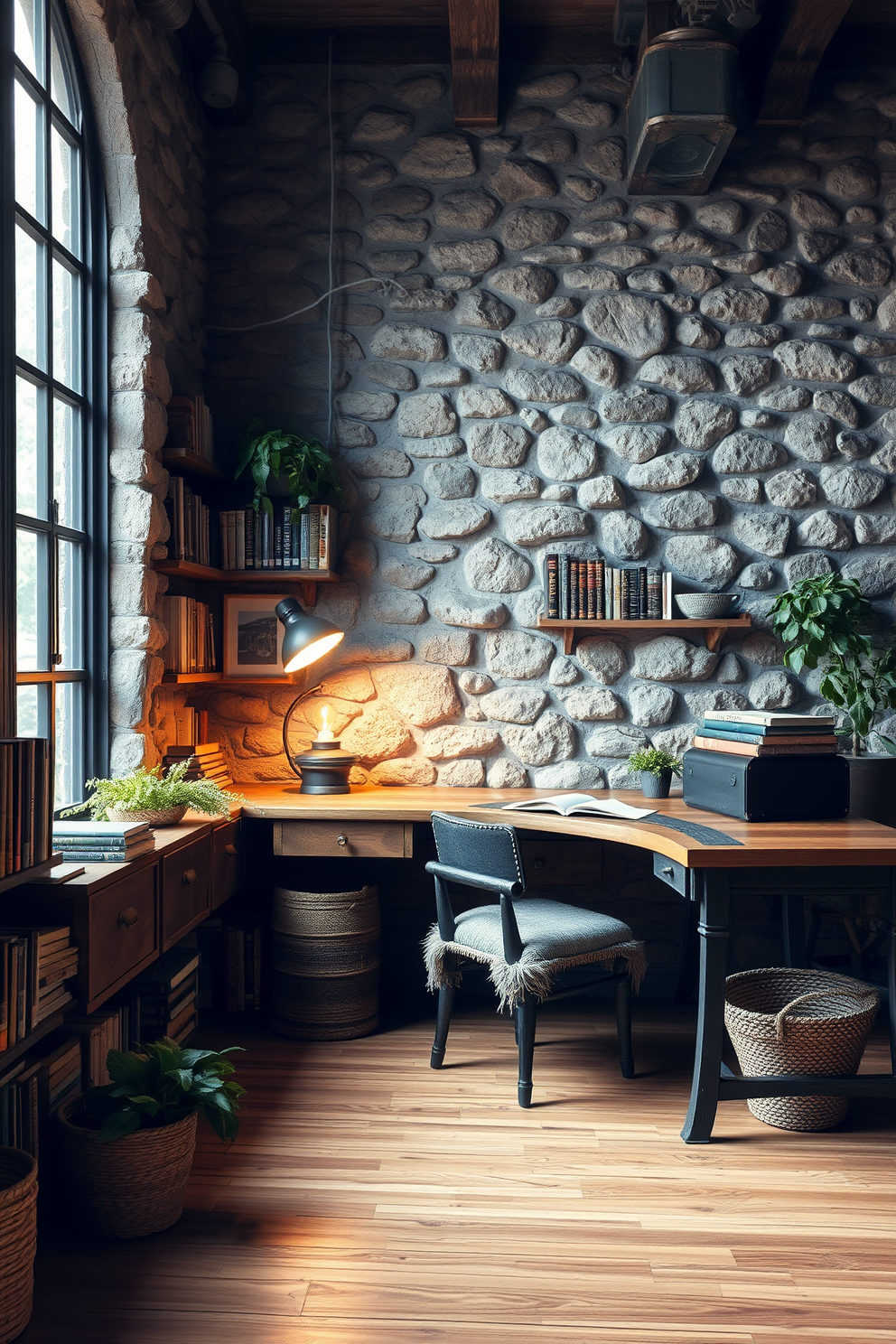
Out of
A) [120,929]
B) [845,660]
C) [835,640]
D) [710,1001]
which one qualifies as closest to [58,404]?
[120,929]

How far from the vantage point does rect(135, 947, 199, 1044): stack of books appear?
9.52ft

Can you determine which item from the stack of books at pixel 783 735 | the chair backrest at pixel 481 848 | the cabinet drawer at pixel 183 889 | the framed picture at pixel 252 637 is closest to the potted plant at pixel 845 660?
the stack of books at pixel 783 735

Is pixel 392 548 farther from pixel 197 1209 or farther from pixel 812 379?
pixel 197 1209

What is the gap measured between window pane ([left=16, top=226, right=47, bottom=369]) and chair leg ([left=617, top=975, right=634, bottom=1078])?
2.47 meters

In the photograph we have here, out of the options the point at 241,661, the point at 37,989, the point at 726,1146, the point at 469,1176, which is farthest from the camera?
the point at 241,661

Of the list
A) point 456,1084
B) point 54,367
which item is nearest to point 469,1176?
point 456,1084

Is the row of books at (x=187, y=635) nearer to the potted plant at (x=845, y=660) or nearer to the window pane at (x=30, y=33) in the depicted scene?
the window pane at (x=30, y=33)

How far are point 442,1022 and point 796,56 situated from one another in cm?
357

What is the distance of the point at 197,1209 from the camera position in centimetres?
232

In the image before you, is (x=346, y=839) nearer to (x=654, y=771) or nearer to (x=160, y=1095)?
(x=654, y=771)

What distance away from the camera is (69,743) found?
3.06m

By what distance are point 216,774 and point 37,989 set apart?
1.58 metres

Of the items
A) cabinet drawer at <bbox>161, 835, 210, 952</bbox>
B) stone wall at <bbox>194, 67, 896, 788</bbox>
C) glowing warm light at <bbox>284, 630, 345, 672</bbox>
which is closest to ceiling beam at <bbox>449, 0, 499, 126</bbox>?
stone wall at <bbox>194, 67, 896, 788</bbox>

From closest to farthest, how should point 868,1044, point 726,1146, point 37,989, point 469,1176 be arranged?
point 37,989 < point 469,1176 < point 726,1146 < point 868,1044
